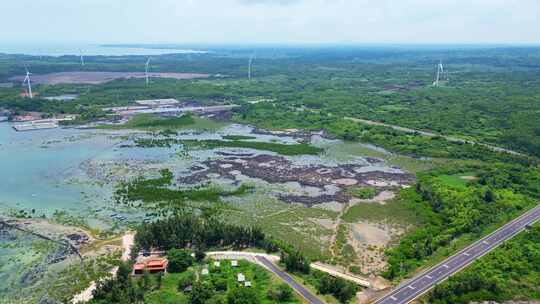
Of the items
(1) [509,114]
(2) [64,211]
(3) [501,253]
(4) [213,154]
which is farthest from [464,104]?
(2) [64,211]

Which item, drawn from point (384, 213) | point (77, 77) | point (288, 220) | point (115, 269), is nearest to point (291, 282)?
point (288, 220)

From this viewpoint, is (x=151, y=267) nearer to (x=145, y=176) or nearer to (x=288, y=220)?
(x=288, y=220)

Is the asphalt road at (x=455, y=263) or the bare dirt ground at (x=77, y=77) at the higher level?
the bare dirt ground at (x=77, y=77)

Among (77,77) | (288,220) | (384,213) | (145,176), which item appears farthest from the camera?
(77,77)

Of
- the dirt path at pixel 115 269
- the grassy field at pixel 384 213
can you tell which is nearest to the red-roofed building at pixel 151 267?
the dirt path at pixel 115 269

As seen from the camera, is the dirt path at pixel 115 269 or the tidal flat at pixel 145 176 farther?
the tidal flat at pixel 145 176

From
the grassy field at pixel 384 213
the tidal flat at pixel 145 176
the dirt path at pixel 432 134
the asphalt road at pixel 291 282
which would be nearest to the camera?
the asphalt road at pixel 291 282

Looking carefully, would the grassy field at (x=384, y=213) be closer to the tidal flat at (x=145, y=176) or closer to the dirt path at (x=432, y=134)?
the tidal flat at (x=145, y=176)

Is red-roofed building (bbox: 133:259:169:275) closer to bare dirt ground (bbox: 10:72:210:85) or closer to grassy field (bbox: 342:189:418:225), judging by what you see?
grassy field (bbox: 342:189:418:225)
